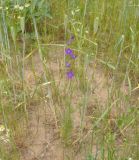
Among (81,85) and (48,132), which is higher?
(81,85)

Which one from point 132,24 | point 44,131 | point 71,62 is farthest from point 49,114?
point 132,24

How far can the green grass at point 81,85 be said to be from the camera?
5.19ft

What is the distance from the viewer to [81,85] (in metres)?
1.84

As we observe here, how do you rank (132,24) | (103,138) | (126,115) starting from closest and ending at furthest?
(103,138)
(126,115)
(132,24)

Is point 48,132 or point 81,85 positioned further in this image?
point 81,85

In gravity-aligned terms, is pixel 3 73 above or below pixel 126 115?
above

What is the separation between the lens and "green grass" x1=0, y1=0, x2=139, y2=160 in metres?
1.58

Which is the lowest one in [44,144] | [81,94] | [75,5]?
[44,144]

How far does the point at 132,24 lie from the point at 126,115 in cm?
66

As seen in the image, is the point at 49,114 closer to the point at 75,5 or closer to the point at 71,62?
the point at 71,62

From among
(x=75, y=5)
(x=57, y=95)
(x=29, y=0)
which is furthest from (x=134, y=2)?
(x=57, y=95)

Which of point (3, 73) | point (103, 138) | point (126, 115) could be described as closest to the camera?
point (103, 138)

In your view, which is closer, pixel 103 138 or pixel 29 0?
pixel 103 138

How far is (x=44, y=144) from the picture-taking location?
1656 millimetres
